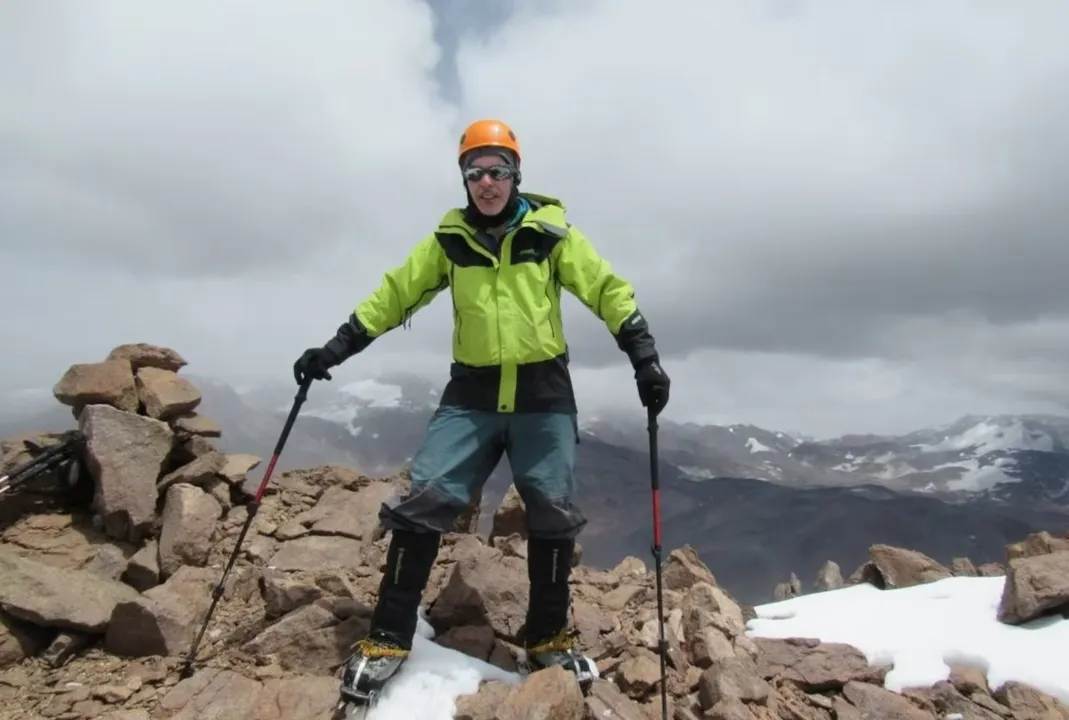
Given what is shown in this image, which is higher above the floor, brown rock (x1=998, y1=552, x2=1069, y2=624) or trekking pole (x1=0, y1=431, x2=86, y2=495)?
trekking pole (x1=0, y1=431, x2=86, y2=495)

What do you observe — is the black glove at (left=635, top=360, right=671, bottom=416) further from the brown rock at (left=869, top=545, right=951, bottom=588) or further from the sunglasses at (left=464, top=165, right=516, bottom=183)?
the brown rock at (left=869, top=545, right=951, bottom=588)

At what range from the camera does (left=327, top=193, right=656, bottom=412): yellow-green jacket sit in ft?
19.1

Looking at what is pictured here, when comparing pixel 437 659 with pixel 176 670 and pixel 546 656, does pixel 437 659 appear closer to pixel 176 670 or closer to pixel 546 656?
pixel 546 656

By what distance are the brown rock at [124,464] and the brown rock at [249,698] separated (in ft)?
12.8

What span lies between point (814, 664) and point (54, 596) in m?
8.06

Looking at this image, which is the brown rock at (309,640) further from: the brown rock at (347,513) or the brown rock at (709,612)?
the brown rock at (709,612)

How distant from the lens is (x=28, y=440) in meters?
9.34

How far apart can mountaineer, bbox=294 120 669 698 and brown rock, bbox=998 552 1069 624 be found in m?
5.75

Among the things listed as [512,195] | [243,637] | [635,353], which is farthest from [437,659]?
[512,195]

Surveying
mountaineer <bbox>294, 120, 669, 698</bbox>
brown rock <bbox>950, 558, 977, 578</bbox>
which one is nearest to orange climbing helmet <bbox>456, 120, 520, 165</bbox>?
mountaineer <bbox>294, 120, 669, 698</bbox>

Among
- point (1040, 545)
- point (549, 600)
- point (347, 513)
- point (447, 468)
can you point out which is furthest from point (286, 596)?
point (1040, 545)

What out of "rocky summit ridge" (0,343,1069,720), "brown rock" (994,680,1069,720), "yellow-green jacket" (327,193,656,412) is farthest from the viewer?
"brown rock" (994,680,1069,720)

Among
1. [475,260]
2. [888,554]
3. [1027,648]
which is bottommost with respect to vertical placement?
[1027,648]

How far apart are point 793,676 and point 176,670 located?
20.2 ft
